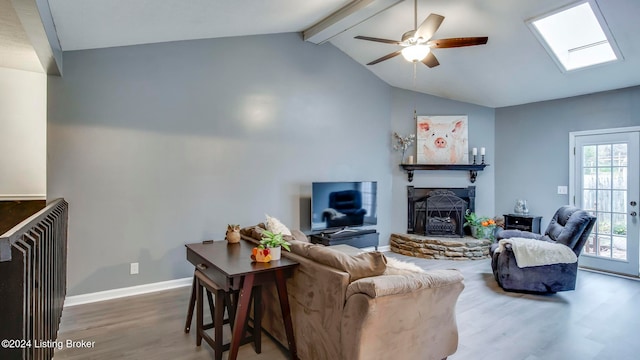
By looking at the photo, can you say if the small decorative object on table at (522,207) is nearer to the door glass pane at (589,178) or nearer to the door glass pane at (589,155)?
the door glass pane at (589,178)

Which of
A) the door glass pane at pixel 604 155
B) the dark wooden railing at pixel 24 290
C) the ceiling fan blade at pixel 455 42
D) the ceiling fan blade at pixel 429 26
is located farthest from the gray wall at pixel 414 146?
the dark wooden railing at pixel 24 290

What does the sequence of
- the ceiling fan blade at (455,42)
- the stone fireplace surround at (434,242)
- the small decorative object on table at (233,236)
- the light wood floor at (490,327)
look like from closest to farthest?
the light wood floor at (490,327) → the small decorative object on table at (233,236) → the ceiling fan blade at (455,42) → the stone fireplace surround at (434,242)

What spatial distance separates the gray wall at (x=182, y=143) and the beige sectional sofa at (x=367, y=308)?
238 cm

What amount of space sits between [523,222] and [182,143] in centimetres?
549

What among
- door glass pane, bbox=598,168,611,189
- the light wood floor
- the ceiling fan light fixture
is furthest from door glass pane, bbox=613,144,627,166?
the ceiling fan light fixture

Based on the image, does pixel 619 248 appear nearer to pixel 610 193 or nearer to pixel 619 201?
pixel 619 201

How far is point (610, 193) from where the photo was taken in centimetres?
521

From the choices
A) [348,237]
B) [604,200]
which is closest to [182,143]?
[348,237]

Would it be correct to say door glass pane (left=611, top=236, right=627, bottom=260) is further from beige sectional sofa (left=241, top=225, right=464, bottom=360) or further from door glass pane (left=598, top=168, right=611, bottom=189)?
beige sectional sofa (left=241, top=225, right=464, bottom=360)

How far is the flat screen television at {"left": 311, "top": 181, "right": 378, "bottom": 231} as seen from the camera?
527 centimetres

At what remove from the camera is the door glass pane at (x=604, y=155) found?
17.2 ft

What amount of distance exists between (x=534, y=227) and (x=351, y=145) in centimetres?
331

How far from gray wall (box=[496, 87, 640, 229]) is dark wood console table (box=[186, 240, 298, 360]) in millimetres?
5186

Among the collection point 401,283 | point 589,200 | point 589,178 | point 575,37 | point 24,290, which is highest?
point 575,37
